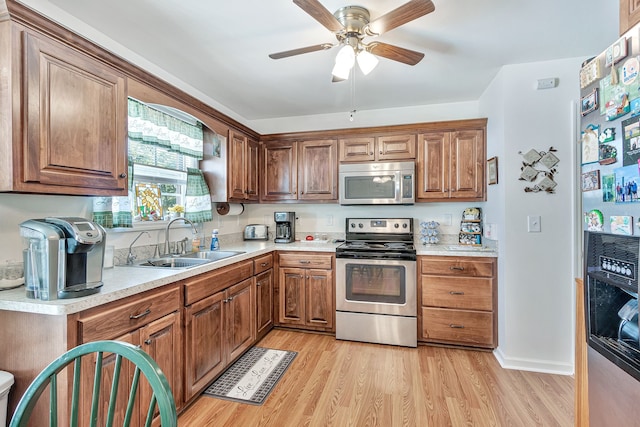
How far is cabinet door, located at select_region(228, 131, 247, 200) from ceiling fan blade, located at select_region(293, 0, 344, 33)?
5.27ft

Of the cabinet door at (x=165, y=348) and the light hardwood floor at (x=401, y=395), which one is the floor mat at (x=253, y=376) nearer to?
the light hardwood floor at (x=401, y=395)

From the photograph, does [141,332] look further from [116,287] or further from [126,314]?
[116,287]

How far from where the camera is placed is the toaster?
359 centimetres

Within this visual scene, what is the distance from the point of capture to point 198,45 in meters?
2.12

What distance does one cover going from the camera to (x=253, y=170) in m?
3.38

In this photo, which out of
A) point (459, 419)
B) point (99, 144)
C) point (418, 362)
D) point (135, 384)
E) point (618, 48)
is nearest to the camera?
point (135, 384)

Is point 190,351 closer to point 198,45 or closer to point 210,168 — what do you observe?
point 210,168

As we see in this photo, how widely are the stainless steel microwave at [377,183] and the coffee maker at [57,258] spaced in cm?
225

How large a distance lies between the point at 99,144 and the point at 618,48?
2279 mm

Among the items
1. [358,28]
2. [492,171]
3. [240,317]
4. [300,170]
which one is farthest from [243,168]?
[492,171]

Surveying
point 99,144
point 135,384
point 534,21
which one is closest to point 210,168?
point 99,144

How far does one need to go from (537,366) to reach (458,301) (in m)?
0.70

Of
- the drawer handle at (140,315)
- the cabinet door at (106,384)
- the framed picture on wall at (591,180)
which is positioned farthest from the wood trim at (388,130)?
the cabinet door at (106,384)

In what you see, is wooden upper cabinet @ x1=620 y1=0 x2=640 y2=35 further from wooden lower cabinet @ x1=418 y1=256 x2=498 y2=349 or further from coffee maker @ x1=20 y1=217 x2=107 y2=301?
coffee maker @ x1=20 y1=217 x2=107 y2=301
